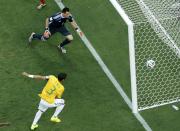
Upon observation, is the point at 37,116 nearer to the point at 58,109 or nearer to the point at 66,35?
the point at 58,109

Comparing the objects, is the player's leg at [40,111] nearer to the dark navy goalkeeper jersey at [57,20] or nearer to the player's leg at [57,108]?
the player's leg at [57,108]

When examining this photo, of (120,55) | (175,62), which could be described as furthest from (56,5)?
(175,62)

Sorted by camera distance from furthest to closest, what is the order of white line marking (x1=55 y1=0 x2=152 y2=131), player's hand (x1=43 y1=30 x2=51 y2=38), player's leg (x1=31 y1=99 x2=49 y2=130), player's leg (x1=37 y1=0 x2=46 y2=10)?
1. player's leg (x1=37 y1=0 x2=46 y2=10)
2. player's hand (x1=43 y1=30 x2=51 y2=38)
3. white line marking (x1=55 y1=0 x2=152 y2=131)
4. player's leg (x1=31 y1=99 x2=49 y2=130)

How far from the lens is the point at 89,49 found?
630 inches

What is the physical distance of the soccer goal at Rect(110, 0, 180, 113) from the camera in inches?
579

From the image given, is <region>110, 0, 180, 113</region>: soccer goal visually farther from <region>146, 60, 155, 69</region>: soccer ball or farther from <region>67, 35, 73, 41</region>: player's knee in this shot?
<region>67, 35, 73, 41</region>: player's knee

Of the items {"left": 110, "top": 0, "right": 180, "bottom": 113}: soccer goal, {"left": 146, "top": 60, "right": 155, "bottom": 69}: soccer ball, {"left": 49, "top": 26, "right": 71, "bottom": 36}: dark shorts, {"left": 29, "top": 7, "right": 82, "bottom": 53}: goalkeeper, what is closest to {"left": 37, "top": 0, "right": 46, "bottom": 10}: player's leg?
{"left": 29, "top": 7, "right": 82, "bottom": 53}: goalkeeper

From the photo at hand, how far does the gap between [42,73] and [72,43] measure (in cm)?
161

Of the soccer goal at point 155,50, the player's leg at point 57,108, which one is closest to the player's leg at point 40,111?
the player's leg at point 57,108

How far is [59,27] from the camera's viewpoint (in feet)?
50.5

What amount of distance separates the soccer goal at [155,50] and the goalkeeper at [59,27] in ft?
4.54

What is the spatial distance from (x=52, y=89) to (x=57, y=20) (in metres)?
2.92

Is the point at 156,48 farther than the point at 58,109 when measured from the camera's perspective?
Yes

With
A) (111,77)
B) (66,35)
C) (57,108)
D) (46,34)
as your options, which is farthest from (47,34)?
(57,108)
